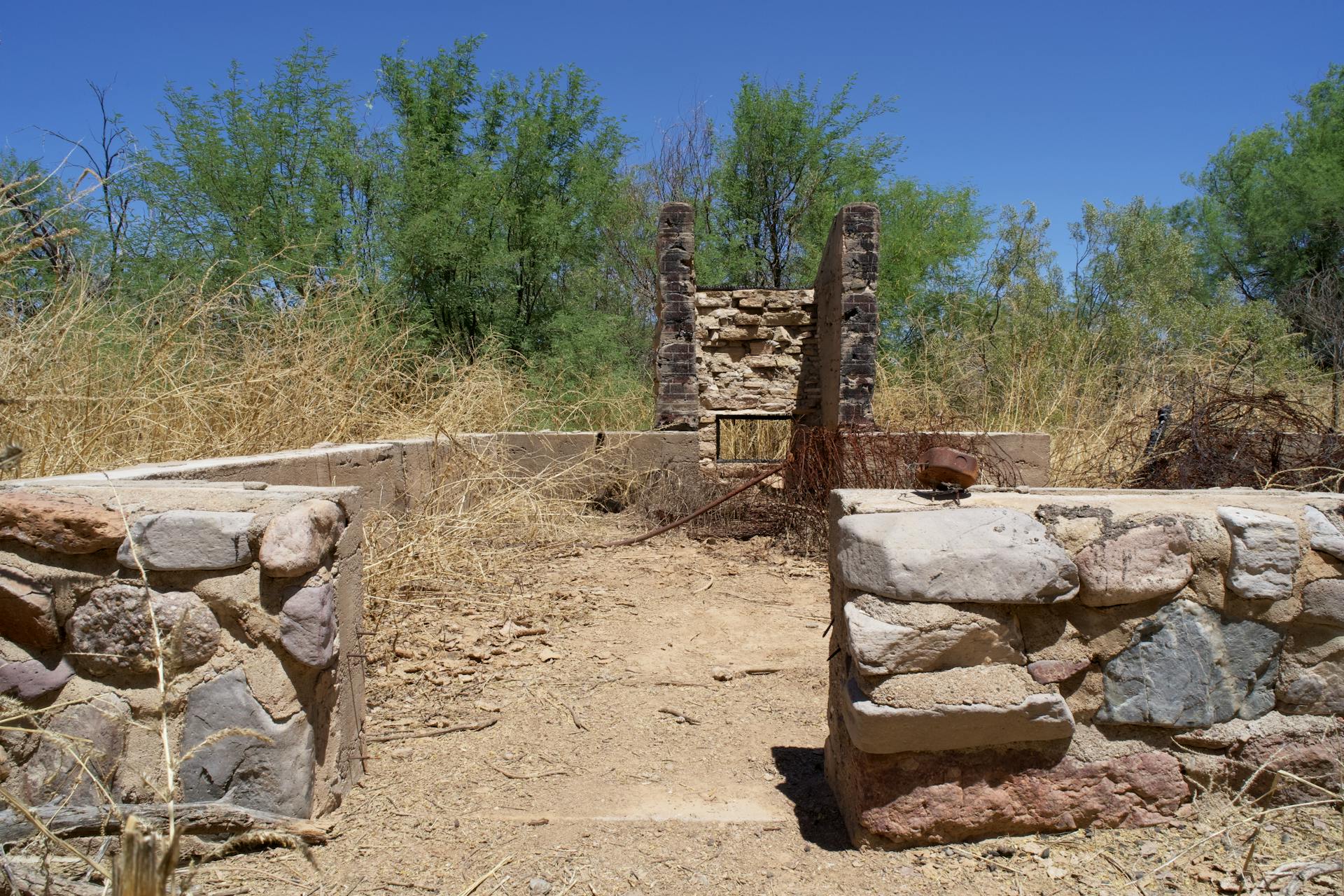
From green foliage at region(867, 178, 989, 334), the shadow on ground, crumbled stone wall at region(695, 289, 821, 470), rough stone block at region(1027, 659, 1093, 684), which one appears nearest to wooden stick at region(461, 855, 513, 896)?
the shadow on ground

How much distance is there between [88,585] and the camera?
2191 millimetres

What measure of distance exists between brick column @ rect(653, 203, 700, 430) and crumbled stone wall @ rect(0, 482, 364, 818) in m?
6.03

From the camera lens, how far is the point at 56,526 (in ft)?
7.09

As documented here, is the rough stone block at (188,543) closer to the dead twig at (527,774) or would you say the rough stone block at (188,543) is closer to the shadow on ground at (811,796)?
the dead twig at (527,774)

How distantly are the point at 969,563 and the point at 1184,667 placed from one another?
2.03 feet

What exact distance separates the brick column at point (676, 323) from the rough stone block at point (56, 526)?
6162mm

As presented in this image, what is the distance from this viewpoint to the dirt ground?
Result: 6.82ft

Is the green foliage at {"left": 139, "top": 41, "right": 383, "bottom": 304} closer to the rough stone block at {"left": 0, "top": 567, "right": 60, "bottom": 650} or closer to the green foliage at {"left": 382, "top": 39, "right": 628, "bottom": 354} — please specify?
the green foliage at {"left": 382, "top": 39, "right": 628, "bottom": 354}

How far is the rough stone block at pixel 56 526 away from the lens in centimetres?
216

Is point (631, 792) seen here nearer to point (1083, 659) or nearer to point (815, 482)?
point (1083, 659)

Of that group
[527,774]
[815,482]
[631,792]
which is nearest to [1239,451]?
[815,482]

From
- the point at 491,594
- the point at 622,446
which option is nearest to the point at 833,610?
the point at 491,594

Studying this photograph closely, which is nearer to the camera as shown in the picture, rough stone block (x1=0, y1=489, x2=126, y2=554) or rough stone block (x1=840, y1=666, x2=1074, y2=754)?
rough stone block (x1=840, y1=666, x2=1074, y2=754)

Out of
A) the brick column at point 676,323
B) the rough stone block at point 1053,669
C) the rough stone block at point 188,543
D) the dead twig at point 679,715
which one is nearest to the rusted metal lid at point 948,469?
the rough stone block at point 1053,669
